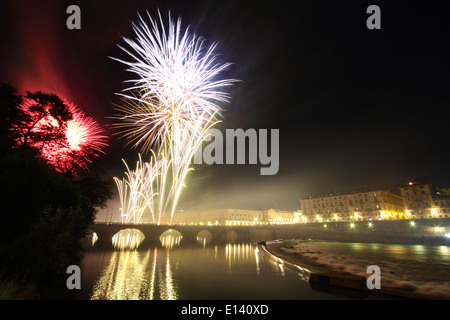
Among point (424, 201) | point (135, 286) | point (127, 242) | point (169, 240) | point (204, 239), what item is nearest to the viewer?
point (135, 286)

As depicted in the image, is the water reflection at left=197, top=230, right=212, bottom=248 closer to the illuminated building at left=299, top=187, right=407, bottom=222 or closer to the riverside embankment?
the riverside embankment

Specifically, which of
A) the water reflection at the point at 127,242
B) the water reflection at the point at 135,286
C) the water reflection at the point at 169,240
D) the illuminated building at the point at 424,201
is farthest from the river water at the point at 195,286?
the illuminated building at the point at 424,201

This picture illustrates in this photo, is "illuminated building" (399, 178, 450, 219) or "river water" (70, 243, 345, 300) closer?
"river water" (70, 243, 345, 300)

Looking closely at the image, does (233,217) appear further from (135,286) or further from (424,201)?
(135,286)

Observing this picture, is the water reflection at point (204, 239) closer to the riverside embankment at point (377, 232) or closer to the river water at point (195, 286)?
the riverside embankment at point (377, 232)

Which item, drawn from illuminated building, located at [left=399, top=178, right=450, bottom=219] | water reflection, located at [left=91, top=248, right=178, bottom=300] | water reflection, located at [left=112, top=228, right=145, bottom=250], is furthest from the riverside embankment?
water reflection, located at [left=91, top=248, right=178, bottom=300]

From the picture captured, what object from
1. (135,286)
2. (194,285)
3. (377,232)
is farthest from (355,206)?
(135,286)
